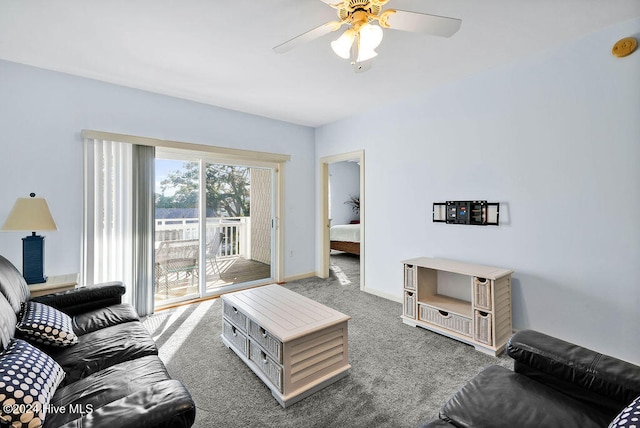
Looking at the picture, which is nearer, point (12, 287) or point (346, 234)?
point (12, 287)

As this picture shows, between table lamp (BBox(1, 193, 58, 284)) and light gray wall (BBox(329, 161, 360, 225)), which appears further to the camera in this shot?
light gray wall (BBox(329, 161, 360, 225))

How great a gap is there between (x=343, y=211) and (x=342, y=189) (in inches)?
25.7

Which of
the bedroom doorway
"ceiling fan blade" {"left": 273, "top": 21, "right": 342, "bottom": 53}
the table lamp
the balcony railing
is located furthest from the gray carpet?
"ceiling fan blade" {"left": 273, "top": 21, "right": 342, "bottom": 53}

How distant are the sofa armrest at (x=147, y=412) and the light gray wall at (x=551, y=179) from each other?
287cm

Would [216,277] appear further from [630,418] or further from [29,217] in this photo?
[630,418]

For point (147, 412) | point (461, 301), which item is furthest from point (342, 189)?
point (147, 412)

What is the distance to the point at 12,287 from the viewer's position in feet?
5.86

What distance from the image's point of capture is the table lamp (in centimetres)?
225

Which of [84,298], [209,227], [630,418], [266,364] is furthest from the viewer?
[209,227]

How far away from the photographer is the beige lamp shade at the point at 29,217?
7.34 feet

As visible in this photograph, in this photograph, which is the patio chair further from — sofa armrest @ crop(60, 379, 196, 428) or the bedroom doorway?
sofa armrest @ crop(60, 379, 196, 428)

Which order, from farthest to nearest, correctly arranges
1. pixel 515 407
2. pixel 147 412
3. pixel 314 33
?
pixel 314 33 < pixel 515 407 < pixel 147 412

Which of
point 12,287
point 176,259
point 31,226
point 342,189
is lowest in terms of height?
point 176,259

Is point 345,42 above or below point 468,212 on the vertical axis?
above
